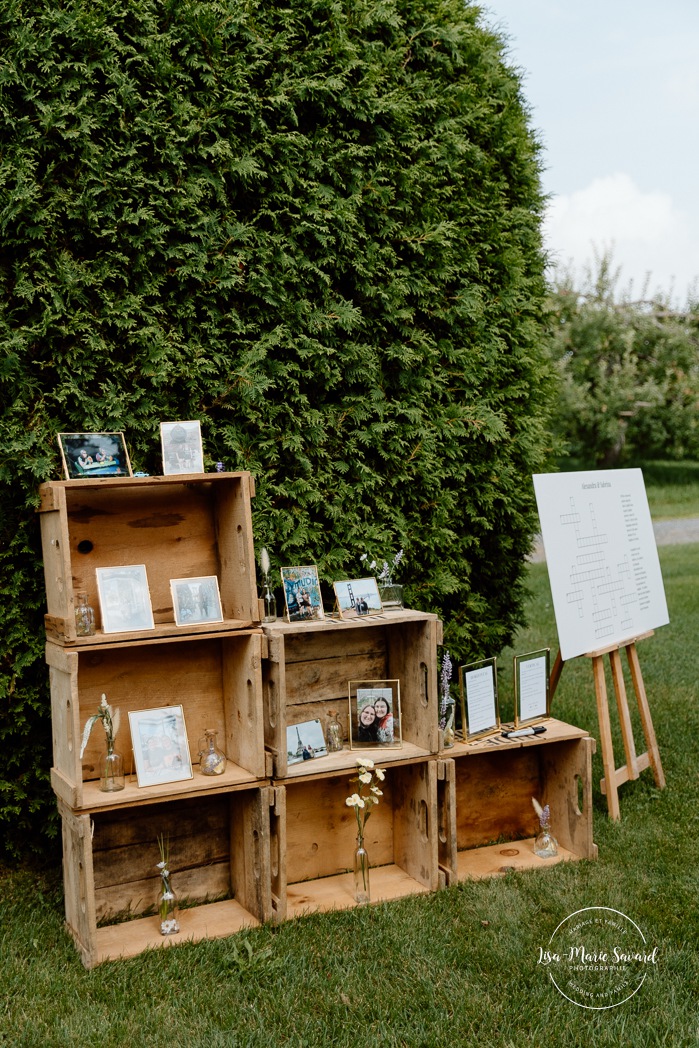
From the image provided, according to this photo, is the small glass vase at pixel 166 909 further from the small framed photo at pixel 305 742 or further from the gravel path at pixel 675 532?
the gravel path at pixel 675 532

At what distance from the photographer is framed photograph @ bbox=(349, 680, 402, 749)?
11.4 ft

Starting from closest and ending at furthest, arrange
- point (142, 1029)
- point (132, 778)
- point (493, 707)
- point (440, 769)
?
point (142, 1029) → point (132, 778) → point (440, 769) → point (493, 707)

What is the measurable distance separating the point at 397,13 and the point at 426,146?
0.59 m

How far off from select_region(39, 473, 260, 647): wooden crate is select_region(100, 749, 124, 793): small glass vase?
17.4 inches

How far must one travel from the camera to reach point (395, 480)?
12.6ft

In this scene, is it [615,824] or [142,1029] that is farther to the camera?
[615,824]

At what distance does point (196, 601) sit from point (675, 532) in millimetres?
13217

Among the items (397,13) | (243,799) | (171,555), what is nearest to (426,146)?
(397,13)

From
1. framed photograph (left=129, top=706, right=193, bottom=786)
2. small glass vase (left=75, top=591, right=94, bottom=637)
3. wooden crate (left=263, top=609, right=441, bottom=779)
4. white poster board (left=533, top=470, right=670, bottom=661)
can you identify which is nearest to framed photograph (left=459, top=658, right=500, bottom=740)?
wooden crate (left=263, top=609, right=441, bottom=779)

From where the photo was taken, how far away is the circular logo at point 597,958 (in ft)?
8.59

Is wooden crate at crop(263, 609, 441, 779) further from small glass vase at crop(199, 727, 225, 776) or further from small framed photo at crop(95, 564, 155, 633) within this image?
small framed photo at crop(95, 564, 155, 633)

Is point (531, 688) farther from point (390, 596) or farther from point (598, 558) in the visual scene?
point (390, 596)

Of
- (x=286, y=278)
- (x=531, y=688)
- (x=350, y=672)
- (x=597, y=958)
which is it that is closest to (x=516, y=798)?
(x=531, y=688)

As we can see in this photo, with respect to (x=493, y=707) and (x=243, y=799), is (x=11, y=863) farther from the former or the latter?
(x=493, y=707)
